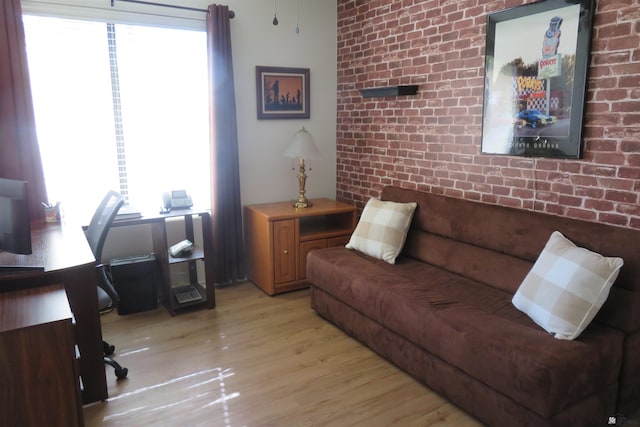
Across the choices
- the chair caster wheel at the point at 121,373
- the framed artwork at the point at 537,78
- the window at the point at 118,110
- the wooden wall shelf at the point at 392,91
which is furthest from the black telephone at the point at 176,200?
the framed artwork at the point at 537,78

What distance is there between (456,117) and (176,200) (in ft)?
6.98

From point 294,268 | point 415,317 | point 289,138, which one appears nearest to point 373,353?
point 415,317

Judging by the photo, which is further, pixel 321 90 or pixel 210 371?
pixel 321 90

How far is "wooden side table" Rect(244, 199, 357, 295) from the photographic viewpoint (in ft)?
12.0

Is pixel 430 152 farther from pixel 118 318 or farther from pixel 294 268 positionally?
pixel 118 318

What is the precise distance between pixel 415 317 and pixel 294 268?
154 centimetres

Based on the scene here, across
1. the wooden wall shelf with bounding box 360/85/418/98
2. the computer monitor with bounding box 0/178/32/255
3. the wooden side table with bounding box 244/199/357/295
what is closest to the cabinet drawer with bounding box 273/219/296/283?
the wooden side table with bounding box 244/199/357/295

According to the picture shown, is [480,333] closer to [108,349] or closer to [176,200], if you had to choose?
[108,349]

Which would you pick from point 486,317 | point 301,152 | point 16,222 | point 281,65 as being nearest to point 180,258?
point 301,152

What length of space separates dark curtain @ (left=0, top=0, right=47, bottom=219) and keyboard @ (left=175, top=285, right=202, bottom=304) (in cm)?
115

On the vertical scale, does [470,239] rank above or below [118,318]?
above

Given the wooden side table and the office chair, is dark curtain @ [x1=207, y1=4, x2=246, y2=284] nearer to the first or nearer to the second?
the wooden side table

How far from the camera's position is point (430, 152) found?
3393 millimetres

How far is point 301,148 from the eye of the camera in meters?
3.79
